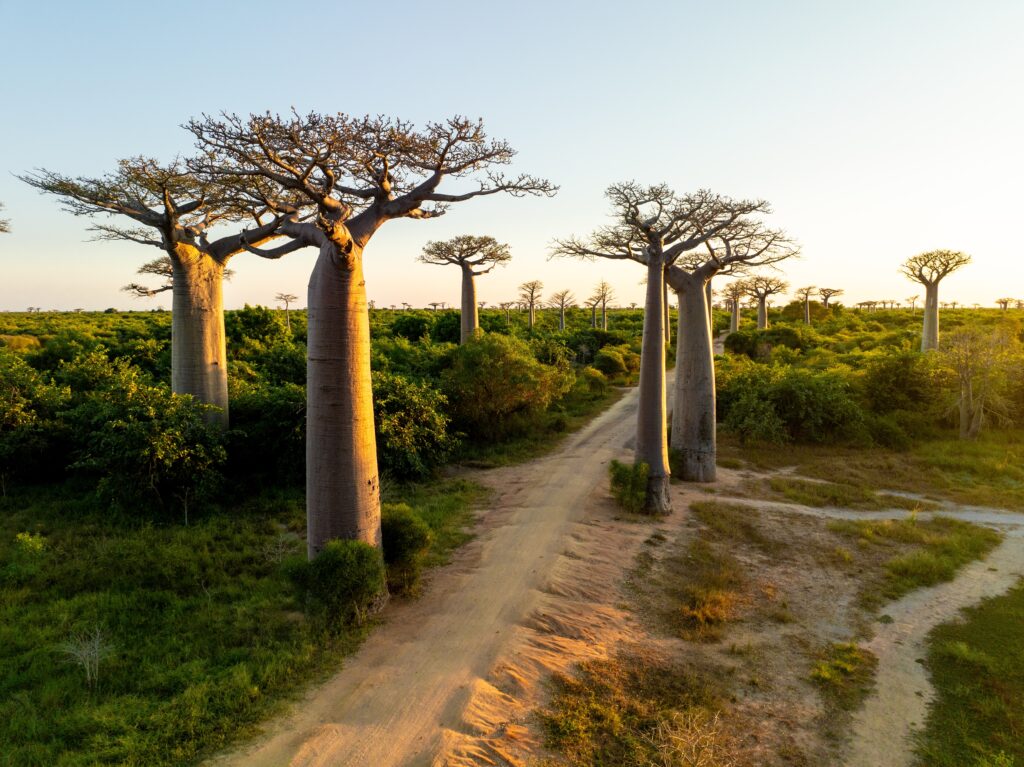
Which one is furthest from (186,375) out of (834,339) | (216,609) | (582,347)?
(834,339)

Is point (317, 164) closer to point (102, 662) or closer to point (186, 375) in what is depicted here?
point (102, 662)

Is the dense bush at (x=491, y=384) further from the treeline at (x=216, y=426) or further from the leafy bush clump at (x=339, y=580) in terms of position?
the leafy bush clump at (x=339, y=580)

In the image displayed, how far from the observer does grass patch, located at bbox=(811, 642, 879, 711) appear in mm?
4945

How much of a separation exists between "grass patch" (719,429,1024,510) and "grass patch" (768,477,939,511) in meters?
0.62

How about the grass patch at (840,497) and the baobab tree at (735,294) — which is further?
the baobab tree at (735,294)

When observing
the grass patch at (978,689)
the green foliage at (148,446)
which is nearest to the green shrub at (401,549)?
the green foliage at (148,446)

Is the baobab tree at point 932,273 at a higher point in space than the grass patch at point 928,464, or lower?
higher

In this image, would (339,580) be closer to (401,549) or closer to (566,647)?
(401,549)

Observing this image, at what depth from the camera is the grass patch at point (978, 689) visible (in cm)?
430

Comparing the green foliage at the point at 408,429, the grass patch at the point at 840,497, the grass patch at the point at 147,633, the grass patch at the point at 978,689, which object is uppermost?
the green foliage at the point at 408,429

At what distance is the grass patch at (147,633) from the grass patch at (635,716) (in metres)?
2.05

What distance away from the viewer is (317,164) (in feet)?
16.5

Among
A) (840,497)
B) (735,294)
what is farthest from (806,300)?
(840,497)

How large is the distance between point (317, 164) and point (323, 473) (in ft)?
9.38
